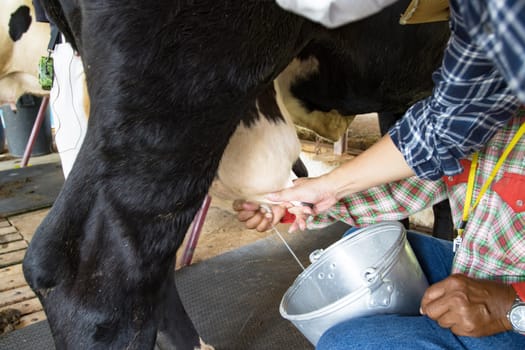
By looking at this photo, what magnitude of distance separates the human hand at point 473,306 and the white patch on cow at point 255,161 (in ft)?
1.51

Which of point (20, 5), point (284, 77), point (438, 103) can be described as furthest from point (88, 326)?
point (20, 5)

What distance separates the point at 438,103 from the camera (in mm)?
616

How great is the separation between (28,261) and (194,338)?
0.51m

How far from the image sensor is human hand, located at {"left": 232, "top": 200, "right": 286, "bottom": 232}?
3.13ft

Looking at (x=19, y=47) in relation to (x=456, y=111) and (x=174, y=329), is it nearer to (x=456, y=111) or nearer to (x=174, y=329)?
(x=174, y=329)

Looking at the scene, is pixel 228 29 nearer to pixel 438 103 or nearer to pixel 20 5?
pixel 438 103

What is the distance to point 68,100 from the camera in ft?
4.18

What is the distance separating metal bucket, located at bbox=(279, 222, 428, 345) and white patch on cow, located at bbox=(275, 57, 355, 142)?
0.40 meters

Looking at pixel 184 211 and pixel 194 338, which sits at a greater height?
pixel 184 211

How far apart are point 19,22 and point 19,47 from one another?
124 mm

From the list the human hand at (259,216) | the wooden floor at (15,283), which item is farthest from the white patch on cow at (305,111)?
the wooden floor at (15,283)

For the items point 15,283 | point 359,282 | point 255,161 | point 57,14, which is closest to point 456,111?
point 359,282

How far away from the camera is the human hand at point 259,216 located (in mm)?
953

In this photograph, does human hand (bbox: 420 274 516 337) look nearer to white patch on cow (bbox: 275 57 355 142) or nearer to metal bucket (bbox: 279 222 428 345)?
metal bucket (bbox: 279 222 428 345)
